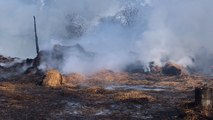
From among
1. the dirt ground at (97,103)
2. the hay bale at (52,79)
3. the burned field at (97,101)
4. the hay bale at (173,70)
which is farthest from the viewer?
the hay bale at (173,70)

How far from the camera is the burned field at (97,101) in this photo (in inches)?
614

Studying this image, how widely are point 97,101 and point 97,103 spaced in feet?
2.05

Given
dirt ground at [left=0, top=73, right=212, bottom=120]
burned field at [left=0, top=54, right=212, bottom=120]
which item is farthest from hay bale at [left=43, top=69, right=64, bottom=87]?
dirt ground at [left=0, top=73, right=212, bottom=120]

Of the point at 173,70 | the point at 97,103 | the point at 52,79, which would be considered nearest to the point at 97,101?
the point at 97,103

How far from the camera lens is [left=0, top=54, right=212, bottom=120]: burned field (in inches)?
614

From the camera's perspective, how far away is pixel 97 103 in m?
18.5

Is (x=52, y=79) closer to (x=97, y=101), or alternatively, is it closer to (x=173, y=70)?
(x=97, y=101)

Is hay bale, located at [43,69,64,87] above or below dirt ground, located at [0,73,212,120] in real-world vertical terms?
above

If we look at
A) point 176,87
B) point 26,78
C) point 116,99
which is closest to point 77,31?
point 26,78

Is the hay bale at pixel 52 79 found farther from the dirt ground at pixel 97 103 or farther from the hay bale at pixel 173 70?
the hay bale at pixel 173 70

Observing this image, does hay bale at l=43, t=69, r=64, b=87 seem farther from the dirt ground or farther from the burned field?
the dirt ground

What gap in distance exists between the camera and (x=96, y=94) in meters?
21.4

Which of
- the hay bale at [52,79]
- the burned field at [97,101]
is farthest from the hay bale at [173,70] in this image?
the hay bale at [52,79]

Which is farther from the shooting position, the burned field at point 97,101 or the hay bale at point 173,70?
the hay bale at point 173,70
